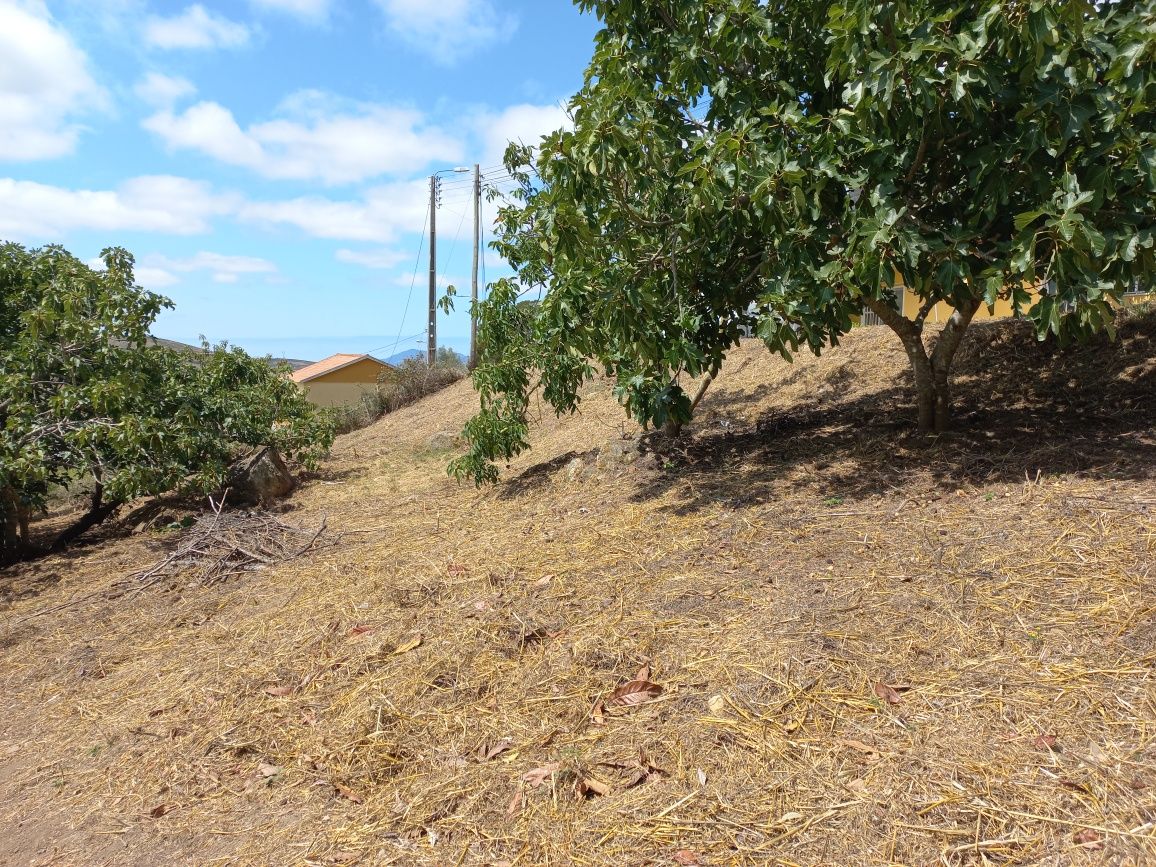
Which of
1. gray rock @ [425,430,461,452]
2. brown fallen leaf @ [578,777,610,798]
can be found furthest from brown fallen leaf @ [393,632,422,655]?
gray rock @ [425,430,461,452]

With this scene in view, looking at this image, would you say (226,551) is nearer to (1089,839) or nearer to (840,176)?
(840,176)

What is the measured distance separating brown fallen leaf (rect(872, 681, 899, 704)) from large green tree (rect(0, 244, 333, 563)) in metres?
6.67

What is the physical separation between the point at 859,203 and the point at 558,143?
74.6 inches

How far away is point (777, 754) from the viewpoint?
2980mm

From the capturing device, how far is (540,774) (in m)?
3.14

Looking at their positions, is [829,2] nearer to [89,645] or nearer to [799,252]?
[799,252]

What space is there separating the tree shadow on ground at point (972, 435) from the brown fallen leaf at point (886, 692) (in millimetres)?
2178

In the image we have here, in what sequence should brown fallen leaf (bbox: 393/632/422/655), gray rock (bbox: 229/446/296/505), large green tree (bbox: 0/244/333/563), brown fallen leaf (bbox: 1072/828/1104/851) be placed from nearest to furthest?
brown fallen leaf (bbox: 1072/828/1104/851), brown fallen leaf (bbox: 393/632/422/655), large green tree (bbox: 0/244/333/563), gray rock (bbox: 229/446/296/505)

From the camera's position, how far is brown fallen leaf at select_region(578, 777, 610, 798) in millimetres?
3010

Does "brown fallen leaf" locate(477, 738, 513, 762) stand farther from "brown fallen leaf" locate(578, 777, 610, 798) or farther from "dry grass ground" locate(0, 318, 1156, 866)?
A: "brown fallen leaf" locate(578, 777, 610, 798)

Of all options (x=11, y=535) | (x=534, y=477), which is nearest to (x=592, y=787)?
(x=534, y=477)

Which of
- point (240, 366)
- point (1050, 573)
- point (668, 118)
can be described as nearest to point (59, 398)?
Answer: point (240, 366)

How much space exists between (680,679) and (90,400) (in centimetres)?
652

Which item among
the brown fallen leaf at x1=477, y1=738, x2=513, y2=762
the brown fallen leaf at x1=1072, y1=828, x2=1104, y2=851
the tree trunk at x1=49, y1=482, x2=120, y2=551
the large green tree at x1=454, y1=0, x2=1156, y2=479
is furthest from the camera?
the tree trunk at x1=49, y1=482, x2=120, y2=551
